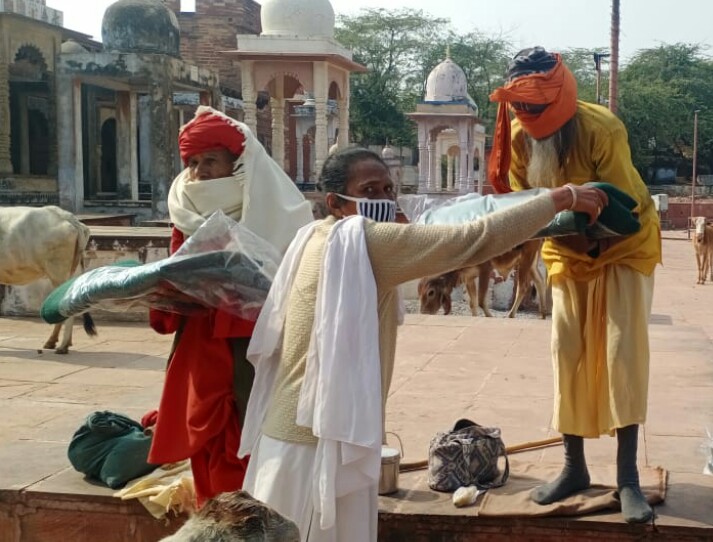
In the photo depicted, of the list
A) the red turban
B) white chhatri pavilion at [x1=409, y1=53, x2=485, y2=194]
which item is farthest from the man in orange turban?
white chhatri pavilion at [x1=409, y1=53, x2=485, y2=194]

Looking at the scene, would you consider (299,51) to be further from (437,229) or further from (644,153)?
(644,153)

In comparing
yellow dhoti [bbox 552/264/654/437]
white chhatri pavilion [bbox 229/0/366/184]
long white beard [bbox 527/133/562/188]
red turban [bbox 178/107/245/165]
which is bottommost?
yellow dhoti [bbox 552/264/654/437]

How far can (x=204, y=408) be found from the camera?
10.5 ft

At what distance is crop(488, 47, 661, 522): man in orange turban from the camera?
3.30 m

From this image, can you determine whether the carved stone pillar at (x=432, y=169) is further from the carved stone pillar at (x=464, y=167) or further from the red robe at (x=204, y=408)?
the red robe at (x=204, y=408)

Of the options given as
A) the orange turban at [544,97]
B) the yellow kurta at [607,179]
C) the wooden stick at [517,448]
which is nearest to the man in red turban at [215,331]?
the orange turban at [544,97]

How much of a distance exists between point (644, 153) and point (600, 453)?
42.5 m

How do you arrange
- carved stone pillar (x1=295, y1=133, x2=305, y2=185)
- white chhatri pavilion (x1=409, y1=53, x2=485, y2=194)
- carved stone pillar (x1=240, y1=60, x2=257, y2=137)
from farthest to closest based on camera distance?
carved stone pillar (x1=295, y1=133, x2=305, y2=185), white chhatri pavilion (x1=409, y1=53, x2=485, y2=194), carved stone pillar (x1=240, y1=60, x2=257, y2=137)

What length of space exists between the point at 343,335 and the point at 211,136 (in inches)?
45.3

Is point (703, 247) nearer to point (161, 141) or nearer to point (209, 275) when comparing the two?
point (161, 141)

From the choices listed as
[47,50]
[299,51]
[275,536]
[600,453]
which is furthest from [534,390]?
[47,50]

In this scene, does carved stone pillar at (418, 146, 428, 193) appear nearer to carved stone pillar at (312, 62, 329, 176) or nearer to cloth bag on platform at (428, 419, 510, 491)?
carved stone pillar at (312, 62, 329, 176)

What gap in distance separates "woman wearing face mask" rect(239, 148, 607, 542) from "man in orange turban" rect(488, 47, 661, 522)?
0.63m

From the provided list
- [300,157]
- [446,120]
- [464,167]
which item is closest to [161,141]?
[446,120]
